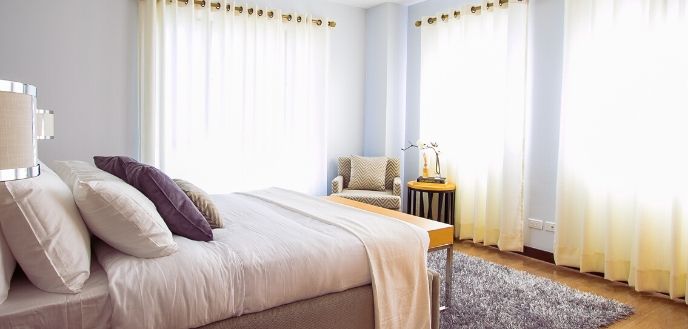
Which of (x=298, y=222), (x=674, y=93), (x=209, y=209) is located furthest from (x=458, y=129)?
(x=209, y=209)

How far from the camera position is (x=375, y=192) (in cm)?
488

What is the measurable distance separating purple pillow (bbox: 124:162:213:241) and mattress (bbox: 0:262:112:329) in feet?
1.59

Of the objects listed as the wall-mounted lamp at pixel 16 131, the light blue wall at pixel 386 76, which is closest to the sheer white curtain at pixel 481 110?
the light blue wall at pixel 386 76

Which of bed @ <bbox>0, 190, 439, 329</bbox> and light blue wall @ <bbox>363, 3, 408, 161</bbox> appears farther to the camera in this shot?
light blue wall @ <bbox>363, 3, 408, 161</bbox>

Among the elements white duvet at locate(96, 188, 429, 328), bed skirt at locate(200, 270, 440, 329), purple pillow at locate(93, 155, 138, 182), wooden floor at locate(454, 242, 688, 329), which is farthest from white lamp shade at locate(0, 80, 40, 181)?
wooden floor at locate(454, 242, 688, 329)

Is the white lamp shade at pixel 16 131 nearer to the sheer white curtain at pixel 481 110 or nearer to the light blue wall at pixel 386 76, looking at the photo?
the sheer white curtain at pixel 481 110

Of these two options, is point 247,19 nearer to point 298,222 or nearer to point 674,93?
point 298,222

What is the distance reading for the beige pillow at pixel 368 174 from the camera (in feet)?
16.3

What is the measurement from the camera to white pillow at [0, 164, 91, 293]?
4.71ft

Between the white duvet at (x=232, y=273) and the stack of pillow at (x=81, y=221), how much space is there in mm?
77

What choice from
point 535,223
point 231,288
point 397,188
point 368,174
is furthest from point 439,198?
point 231,288

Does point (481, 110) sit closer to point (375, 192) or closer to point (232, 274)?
point (375, 192)

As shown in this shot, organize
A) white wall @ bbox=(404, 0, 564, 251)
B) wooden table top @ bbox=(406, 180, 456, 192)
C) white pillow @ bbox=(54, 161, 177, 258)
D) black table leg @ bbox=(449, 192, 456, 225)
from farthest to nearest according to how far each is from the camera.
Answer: black table leg @ bbox=(449, 192, 456, 225) → wooden table top @ bbox=(406, 180, 456, 192) → white wall @ bbox=(404, 0, 564, 251) → white pillow @ bbox=(54, 161, 177, 258)

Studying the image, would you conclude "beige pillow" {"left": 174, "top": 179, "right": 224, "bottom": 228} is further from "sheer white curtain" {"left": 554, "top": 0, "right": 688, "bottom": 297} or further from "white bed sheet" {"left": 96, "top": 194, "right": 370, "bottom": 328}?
"sheer white curtain" {"left": 554, "top": 0, "right": 688, "bottom": 297}
